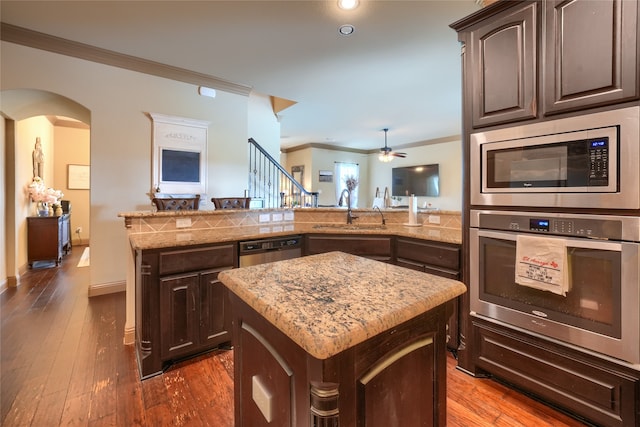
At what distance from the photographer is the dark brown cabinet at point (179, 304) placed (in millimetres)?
1883

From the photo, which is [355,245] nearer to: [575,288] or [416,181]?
[575,288]

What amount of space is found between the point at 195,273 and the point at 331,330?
1713mm

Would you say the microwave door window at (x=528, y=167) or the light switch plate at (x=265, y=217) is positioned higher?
the microwave door window at (x=528, y=167)

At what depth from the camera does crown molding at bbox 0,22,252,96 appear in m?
3.02

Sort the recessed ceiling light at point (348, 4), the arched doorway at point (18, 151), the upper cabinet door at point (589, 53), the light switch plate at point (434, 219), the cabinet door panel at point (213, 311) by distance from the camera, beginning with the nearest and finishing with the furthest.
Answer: the upper cabinet door at point (589, 53) → the cabinet door panel at point (213, 311) → the recessed ceiling light at point (348, 4) → the light switch plate at point (434, 219) → the arched doorway at point (18, 151)

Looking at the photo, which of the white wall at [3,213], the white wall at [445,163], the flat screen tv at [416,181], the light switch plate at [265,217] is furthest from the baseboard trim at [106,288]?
the white wall at [445,163]

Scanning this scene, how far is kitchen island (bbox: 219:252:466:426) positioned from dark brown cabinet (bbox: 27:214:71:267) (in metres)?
5.23

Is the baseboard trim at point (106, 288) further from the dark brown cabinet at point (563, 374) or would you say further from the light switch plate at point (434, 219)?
the dark brown cabinet at point (563, 374)

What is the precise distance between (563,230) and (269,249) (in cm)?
195

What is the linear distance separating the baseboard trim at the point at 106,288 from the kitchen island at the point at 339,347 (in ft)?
11.4

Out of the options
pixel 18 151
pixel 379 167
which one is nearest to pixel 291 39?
pixel 18 151

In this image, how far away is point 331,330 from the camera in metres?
0.59

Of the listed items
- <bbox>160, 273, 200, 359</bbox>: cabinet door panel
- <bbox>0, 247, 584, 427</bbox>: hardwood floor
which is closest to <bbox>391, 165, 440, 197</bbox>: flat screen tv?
<bbox>0, 247, 584, 427</bbox>: hardwood floor

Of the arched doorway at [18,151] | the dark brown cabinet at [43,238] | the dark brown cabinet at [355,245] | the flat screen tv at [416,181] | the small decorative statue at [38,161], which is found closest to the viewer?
the dark brown cabinet at [355,245]
